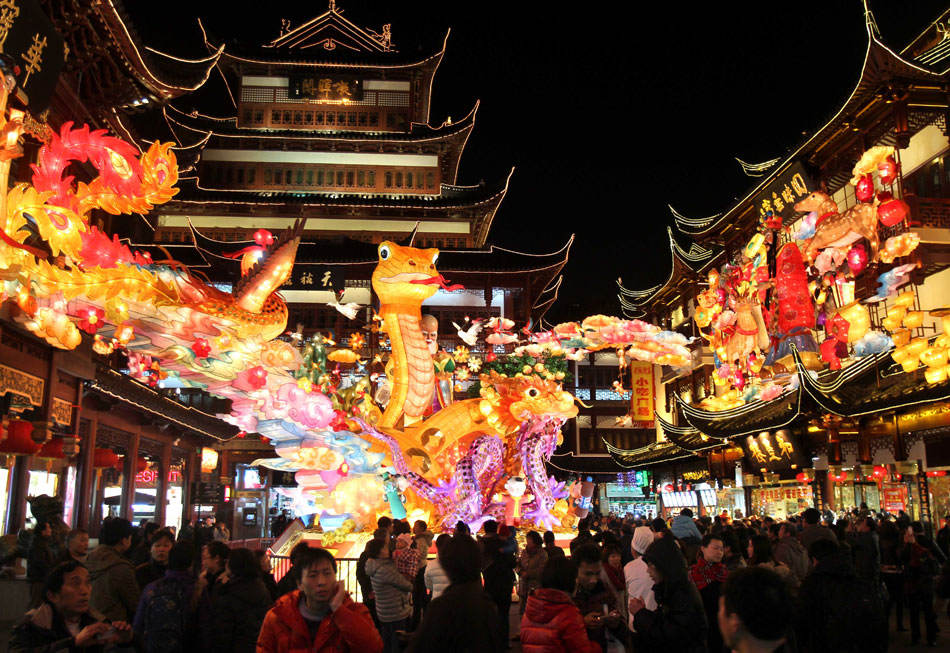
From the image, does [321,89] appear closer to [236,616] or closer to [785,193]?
[785,193]

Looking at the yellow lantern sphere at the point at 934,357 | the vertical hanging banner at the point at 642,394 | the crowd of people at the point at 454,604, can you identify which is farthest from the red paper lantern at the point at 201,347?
the vertical hanging banner at the point at 642,394

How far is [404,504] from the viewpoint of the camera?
12.7 metres

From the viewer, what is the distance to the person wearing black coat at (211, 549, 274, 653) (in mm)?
3812

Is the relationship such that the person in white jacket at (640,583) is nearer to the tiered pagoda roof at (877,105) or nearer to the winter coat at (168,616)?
the winter coat at (168,616)

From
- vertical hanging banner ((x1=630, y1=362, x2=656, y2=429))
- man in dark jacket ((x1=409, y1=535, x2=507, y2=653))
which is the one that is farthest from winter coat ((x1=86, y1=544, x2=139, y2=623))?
vertical hanging banner ((x1=630, y1=362, x2=656, y2=429))

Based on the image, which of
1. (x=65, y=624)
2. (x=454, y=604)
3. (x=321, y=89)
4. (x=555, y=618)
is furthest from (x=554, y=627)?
(x=321, y=89)

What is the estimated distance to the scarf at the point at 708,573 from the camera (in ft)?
16.6

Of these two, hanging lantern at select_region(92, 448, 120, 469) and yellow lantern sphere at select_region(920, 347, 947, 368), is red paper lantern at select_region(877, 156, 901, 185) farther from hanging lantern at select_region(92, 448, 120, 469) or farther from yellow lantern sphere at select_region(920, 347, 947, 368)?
hanging lantern at select_region(92, 448, 120, 469)

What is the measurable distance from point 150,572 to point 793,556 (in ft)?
16.2

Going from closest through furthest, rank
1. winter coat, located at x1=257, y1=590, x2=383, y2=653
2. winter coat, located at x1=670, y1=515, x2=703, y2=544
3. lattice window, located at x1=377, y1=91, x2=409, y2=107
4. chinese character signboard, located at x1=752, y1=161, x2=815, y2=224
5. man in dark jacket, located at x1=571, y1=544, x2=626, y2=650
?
1. winter coat, located at x1=257, y1=590, x2=383, y2=653
2. man in dark jacket, located at x1=571, y1=544, x2=626, y2=650
3. winter coat, located at x1=670, y1=515, x2=703, y2=544
4. chinese character signboard, located at x1=752, y1=161, x2=815, y2=224
5. lattice window, located at x1=377, y1=91, x2=409, y2=107

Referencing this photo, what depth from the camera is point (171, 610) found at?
3.88 m

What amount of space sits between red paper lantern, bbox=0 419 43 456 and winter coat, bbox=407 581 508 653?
9.38 metres

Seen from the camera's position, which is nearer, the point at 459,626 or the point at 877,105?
the point at 459,626

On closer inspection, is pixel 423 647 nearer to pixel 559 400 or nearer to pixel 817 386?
pixel 559 400
